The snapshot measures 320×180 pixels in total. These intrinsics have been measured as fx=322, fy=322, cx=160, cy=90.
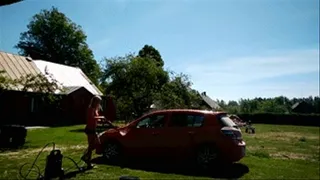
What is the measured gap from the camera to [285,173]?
10.1 metres

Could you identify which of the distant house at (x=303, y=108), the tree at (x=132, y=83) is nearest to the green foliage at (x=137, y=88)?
the tree at (x=132, y=83)

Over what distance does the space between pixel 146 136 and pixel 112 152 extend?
1.39 metres

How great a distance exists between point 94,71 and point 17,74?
3611cm

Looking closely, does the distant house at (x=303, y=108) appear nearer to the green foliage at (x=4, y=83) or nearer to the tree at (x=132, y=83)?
the tree at (x=132, y=83)

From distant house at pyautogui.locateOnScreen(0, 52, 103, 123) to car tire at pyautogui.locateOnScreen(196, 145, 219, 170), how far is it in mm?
16765

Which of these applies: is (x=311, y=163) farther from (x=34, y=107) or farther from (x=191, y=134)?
(x=34, y=107)

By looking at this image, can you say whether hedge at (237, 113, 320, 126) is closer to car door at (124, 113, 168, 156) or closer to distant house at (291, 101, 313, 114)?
car door at (124, 113, 168, 156)

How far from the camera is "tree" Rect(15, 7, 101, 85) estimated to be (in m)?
63.8

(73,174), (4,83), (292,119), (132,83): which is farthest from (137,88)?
(292,119)

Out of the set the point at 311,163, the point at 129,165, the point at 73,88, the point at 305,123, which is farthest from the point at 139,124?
the point at 305,123

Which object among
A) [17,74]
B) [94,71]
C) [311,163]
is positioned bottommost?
[311,163]

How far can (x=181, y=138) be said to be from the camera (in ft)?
34.7

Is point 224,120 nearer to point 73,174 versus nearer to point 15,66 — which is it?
point 73,174

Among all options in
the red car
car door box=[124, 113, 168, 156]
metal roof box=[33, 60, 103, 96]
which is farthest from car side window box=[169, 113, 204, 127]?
metal roof box=[33, 60, 103, 96]
